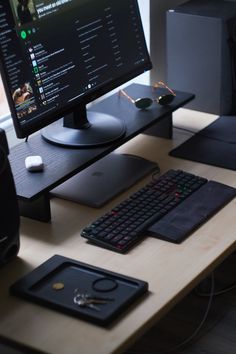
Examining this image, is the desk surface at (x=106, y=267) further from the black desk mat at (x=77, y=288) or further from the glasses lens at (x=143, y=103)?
the glasses lens at (x=143, y=103)

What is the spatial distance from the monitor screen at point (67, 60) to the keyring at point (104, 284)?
0.47 metres

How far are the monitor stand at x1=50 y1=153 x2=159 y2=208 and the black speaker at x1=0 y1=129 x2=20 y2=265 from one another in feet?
0.98

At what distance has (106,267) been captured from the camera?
5.36 ft

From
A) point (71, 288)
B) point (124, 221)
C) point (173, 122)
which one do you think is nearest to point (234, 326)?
point (173, 122)

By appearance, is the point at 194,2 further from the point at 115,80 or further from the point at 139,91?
the point at 115,80

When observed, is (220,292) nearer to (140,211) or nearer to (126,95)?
(126,95)

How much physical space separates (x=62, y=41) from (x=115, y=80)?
0.82 ft

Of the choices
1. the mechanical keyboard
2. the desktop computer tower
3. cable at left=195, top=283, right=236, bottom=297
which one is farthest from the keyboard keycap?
cable at left=195, top=283, right=236, bottom=297

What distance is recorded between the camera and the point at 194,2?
2.57 metres

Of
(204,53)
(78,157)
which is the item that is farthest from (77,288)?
(204,53)

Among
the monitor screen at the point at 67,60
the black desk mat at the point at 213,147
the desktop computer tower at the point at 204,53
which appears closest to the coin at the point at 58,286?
the monitor screen at the point at 67,60

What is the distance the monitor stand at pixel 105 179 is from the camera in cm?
192

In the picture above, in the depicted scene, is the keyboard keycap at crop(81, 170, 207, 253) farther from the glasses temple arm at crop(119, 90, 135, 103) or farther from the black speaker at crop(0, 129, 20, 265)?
the glasses temple arm at crop(119, 90, 135, 103)

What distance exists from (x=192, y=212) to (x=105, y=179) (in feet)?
0.95
